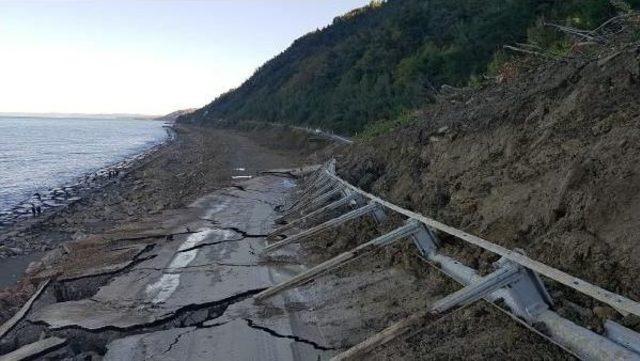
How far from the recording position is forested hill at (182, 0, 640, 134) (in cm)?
1708

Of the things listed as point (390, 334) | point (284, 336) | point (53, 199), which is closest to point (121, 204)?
point (53, 199)

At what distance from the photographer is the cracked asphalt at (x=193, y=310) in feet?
17.6

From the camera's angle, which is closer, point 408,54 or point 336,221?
point 336,221

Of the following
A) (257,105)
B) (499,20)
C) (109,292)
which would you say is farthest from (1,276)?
(257,105)

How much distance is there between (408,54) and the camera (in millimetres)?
29922

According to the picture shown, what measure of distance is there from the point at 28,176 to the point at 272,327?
100 ft

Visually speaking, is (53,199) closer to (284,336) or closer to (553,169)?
(284,336)

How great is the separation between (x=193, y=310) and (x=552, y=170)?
14.0 ft

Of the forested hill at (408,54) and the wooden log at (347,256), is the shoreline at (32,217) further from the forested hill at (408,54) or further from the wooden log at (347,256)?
the forested hill at (408,54)

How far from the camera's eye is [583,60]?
7.33 metres

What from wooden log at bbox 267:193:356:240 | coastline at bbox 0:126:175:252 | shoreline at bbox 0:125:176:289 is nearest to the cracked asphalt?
wooden log at bbox 267:193:356:240

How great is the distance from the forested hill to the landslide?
14.0 feet

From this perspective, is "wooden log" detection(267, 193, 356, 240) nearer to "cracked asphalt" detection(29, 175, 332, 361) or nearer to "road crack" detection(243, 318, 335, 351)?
"cracked asphalt" detection(29, 175, 332, 361)

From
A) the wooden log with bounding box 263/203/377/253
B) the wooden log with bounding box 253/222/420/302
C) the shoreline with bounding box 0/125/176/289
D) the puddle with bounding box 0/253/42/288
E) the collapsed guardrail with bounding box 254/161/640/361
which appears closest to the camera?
the collapsed guardrail with bounding box 254/161/640/361
